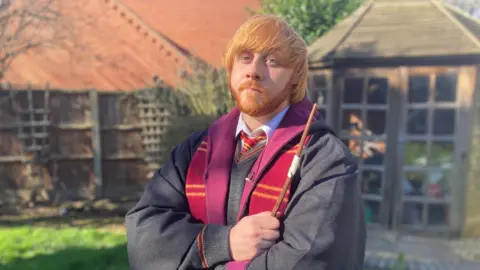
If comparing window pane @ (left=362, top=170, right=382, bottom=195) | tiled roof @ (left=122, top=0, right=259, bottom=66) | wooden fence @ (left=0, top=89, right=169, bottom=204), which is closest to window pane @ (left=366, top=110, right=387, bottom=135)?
window pane @ (left=362, top=170, right=382, bottom=195)

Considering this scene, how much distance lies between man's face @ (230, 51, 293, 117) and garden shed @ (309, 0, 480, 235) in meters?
2.08

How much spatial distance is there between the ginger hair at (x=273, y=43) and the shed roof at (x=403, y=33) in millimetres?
2008

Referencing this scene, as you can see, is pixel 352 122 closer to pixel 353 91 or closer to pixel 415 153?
pixel 353 91

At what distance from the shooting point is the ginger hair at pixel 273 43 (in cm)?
113

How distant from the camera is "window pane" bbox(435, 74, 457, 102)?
2.85 metres

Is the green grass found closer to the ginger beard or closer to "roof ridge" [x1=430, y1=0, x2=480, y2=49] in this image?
the ginger beard

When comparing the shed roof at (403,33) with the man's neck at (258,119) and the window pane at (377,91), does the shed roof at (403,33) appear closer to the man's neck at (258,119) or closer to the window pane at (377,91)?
the window pane at (377,91)

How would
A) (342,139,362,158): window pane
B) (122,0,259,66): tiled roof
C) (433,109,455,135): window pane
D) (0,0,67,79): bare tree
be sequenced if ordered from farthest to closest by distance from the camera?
(0,0,67,79): bare tree
(122,0,259,66): tiled roof
(342,139,362,158): window pane
(433,109,455,135): window pane

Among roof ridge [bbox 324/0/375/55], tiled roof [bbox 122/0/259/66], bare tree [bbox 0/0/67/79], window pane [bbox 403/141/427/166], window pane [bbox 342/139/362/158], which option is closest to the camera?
window pane [bbox 403/141/427/166]

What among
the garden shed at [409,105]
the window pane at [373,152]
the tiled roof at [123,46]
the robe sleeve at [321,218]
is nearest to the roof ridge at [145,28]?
the tiled roof at [123,46]

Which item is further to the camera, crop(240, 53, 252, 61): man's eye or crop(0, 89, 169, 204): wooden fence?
crop(0, 89, 169, 204): wooden fence

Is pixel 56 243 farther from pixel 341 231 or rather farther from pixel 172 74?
pixel 341 231

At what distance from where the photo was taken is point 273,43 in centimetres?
112

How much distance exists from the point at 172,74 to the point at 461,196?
416cm
